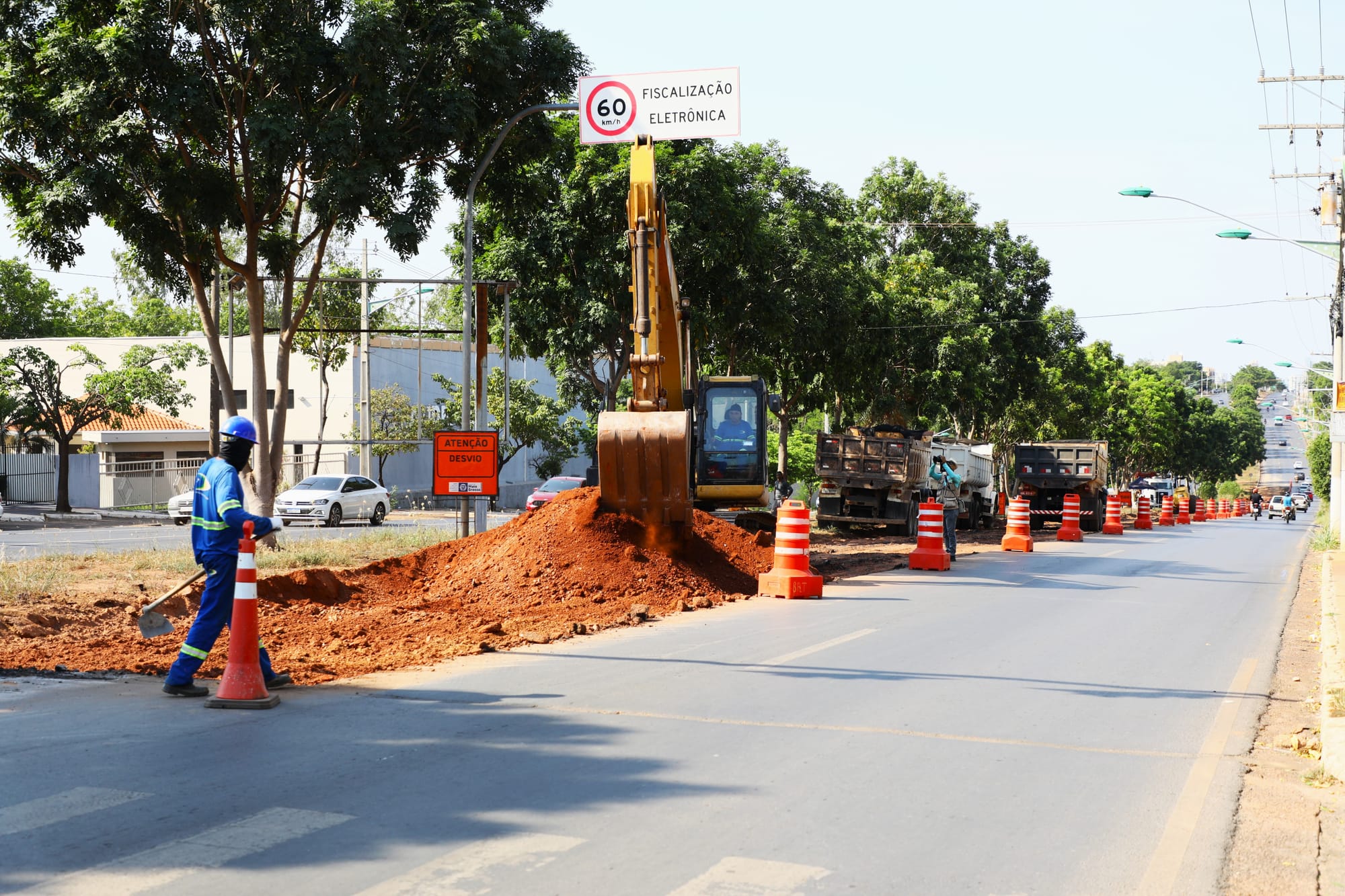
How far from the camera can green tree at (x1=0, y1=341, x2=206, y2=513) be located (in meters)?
37.8

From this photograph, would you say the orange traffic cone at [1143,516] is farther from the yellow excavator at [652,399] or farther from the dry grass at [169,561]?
the dry grass at [169,561]

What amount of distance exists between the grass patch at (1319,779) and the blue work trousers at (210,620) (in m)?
6.39

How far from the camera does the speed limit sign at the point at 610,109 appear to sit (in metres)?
16.3

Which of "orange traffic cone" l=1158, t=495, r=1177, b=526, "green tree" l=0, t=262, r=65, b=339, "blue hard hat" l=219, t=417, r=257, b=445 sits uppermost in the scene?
"green tree" l=0, t=262, r=65, b=339

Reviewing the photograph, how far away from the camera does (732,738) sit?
7395 millimetres

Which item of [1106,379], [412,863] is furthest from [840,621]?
[1106,379]

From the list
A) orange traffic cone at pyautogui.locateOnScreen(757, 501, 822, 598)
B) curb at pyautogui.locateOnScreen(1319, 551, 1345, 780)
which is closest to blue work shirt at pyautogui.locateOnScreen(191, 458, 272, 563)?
curb at pyautogui.locateOnScreen(1319, 551, 1345, 780)

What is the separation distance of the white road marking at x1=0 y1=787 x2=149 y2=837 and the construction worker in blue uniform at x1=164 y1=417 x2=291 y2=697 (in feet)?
7.99

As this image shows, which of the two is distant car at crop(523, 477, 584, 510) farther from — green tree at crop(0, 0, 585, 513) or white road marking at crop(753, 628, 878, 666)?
white road marking at crop(753, 628, 878, 666)

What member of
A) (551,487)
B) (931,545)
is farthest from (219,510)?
(551,487)

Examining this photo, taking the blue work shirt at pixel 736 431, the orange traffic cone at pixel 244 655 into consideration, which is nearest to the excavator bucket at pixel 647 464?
the blue work shirt at pixel 736 431

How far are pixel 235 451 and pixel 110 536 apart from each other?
70.0ft

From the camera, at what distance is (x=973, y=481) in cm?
3694

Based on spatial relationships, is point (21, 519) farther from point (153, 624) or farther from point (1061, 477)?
point (153, 624)
